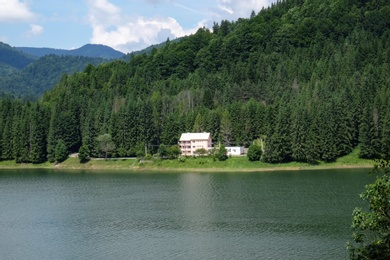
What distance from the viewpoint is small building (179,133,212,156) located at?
365 feet

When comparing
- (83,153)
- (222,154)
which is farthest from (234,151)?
(83,153)

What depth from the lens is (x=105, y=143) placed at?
379 ft

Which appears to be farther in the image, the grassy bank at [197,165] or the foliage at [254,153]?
the foliage at [254,153]

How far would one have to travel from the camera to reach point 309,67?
137m

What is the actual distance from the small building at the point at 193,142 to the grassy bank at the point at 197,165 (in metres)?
3.61

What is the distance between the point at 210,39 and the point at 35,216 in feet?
437

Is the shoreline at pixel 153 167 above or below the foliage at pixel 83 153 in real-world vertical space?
below

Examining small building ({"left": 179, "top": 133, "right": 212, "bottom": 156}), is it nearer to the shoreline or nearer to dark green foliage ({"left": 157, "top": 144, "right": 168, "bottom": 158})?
dark green foliage ({"left": 157, "top": 144, "right": 168, "bottom": 158})

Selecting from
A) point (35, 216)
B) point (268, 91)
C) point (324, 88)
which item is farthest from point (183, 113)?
point (35, 216)

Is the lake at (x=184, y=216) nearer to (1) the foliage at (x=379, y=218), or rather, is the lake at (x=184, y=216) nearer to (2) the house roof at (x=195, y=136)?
(2) the house roof at (x=195, y=136)

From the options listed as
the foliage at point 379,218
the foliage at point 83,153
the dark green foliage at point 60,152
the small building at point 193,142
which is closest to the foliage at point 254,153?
the small building at point 193,142

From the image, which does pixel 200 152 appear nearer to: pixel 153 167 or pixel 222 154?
pixel 222 154

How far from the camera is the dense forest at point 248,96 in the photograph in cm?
10306

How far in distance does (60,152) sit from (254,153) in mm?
45614
